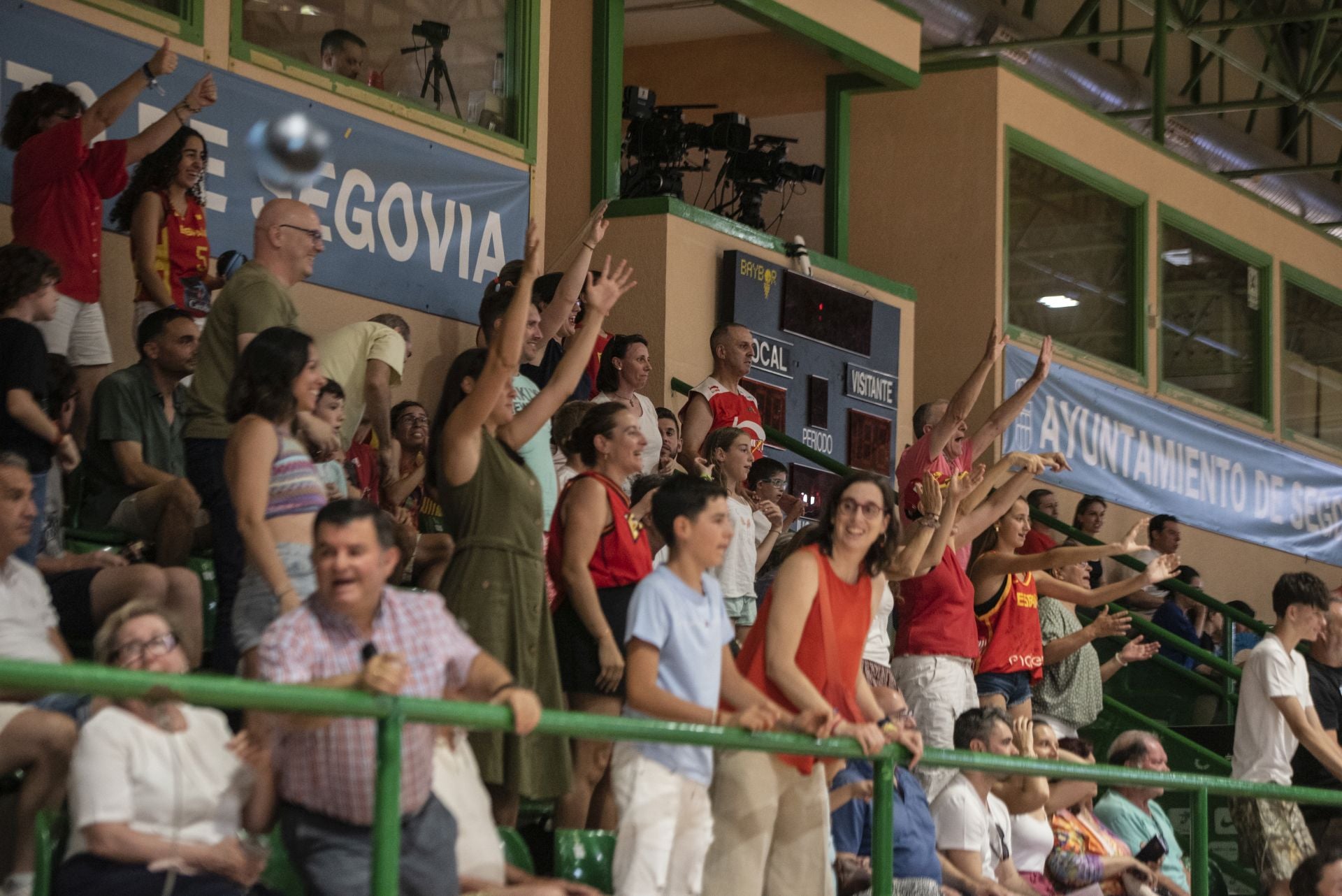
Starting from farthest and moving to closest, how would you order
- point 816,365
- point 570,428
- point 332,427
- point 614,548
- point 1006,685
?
point 816,365, point 1006,685, point 570,428, point 332,427, point 614,548

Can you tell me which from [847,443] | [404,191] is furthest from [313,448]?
[847,443]

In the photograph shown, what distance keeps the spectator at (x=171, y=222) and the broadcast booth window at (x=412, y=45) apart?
112 centimetres

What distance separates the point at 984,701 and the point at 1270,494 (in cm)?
911

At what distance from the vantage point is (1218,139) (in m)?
A: 19.8

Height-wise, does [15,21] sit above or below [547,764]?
above

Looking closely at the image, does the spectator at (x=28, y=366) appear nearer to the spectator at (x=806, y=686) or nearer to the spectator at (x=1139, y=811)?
the spectator at (x=806, y=686)

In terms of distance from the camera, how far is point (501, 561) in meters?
5.37

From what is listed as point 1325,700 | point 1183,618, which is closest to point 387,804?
point 1325,700

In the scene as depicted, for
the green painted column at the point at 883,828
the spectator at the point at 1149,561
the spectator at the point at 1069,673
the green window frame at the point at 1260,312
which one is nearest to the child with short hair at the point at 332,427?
the green painted column at the point at 883,828

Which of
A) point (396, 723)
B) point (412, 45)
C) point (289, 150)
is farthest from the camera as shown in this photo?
point (412, 45)

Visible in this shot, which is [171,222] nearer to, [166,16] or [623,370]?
[166,16]

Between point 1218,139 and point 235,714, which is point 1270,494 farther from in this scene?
point 235,714

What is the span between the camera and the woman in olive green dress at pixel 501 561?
5254mm

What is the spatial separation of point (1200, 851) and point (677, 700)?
2.61m
